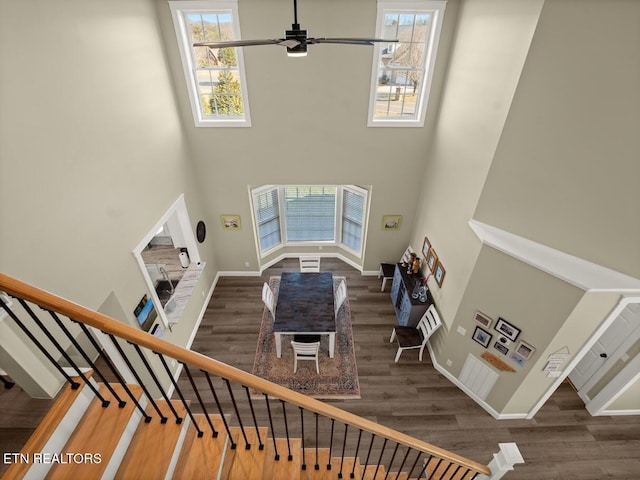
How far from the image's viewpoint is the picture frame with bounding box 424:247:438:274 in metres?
5.61

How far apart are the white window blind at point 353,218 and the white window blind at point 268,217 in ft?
5.54

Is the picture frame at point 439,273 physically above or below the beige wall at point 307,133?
below

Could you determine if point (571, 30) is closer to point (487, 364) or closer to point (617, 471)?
point (487, 364)

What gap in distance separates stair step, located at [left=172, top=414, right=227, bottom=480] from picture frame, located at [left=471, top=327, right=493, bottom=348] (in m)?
3.67

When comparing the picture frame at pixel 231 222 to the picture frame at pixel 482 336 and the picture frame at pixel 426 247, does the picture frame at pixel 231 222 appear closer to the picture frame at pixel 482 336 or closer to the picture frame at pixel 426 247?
the picture frame at pixel 426 247

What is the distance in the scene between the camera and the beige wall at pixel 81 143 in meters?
2.60

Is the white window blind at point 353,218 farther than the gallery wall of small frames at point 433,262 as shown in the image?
Yes

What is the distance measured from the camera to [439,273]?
17.8 ft

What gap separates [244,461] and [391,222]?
544 centimetres

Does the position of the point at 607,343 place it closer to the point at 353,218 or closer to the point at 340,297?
the point at 340,297

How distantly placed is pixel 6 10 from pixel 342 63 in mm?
4043

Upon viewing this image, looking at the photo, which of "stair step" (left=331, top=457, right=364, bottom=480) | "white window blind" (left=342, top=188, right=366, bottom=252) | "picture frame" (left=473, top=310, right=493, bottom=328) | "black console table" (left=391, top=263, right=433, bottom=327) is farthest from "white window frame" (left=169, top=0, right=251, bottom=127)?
"stair step" (left=331, top=457, right=364, bottom=480)

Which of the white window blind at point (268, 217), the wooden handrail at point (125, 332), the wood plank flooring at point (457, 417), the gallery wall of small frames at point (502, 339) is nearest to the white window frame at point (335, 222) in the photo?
the white window blind at point (268, 217)

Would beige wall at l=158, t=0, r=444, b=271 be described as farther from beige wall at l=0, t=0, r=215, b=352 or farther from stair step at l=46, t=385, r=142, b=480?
stair step at l=46, t=385, r=142, b=480
